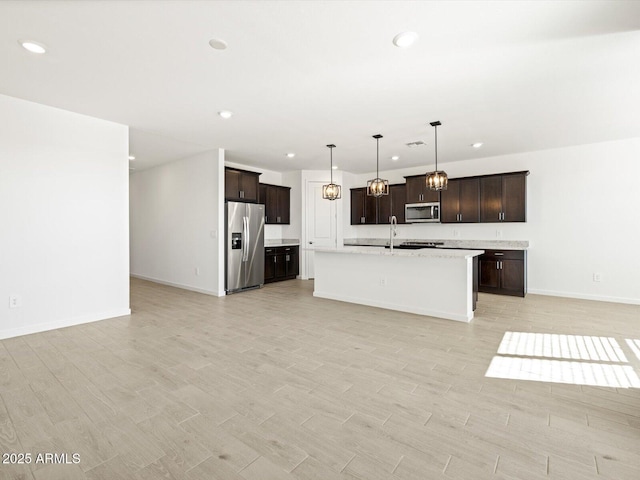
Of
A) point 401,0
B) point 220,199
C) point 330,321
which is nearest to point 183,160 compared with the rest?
point 220,199

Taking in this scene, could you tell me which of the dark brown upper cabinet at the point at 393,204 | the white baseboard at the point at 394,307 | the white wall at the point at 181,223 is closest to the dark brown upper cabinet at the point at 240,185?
the white wall at the point at 181,223

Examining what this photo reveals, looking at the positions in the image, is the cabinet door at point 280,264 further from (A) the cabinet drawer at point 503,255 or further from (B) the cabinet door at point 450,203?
(A) the cabinet drawer at point 503,255

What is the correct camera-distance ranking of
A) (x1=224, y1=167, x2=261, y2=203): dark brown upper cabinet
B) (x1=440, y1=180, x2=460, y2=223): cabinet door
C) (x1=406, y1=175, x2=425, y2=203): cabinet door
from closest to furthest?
(x1=224, y1=167, x2=261, y2=203): dark brown upper cabinet
(x1=440, y1=180, x2=460, y2=223): cabinet door
(x1=406, y1=175, x2=425, y2=203): cabinet door

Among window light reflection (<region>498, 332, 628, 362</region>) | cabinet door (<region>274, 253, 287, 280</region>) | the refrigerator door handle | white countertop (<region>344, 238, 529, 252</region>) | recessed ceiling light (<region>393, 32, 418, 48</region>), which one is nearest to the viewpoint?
recessed ceiling light (<region>393, 32, 418, 48</region>)

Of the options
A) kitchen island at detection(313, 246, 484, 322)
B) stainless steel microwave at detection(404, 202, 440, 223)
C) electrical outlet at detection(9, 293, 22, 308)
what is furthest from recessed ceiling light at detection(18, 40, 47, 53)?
stainless steel microwave at detection(404, 202, 440, 223)

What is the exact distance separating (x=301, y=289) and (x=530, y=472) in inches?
204

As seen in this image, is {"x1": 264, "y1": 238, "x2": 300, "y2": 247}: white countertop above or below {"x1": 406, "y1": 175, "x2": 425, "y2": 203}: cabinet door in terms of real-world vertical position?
below

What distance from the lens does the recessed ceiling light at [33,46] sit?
2.51 m

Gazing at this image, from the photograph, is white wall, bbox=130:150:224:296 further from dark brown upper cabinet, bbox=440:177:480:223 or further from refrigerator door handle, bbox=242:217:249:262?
dark brown upper cabinet, bbox=440:177:480:223

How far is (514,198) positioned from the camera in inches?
236

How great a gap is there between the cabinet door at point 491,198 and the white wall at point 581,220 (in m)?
0.36

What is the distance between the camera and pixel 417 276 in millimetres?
4629

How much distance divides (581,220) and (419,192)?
289 cm

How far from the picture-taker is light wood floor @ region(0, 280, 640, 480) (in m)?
1.67
